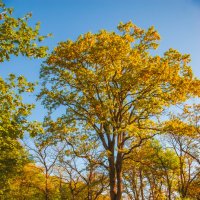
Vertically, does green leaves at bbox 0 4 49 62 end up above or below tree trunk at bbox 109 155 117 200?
above

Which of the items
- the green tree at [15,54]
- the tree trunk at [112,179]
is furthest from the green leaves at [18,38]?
the tree trunk at [112,179]

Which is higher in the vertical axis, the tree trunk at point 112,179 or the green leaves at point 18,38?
the green leaves at point 18,38

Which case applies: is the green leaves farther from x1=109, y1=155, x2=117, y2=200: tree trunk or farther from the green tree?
x1=109, y1=155, x2=117, y2=200: tree trunk

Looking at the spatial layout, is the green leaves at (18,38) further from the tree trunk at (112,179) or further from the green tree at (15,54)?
the tree trunk at (112,179)

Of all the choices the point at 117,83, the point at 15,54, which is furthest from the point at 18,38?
the point at 117,83

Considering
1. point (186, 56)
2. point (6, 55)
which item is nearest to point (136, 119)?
point (186, 56)

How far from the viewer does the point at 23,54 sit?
15844 mm

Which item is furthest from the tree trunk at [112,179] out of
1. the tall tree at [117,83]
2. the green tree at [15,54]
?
the green tree at [15,54]

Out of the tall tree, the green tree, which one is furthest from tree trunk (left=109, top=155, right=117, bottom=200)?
the green tree

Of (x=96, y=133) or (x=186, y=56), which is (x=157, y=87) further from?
(x=96, y=133)

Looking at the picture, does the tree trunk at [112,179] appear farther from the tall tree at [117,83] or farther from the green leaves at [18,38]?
the green leaves at [18,38]

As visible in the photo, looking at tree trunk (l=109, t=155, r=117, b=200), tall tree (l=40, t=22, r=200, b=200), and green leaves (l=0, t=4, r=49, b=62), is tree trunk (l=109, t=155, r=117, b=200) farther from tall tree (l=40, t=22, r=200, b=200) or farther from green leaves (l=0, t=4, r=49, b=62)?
green leaves (l=0, t=4, r=49, b=62)

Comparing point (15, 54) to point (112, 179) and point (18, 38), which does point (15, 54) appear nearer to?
point (18, 38)

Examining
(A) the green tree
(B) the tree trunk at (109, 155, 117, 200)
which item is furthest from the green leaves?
(B) the tree trunk at (109, 155, 117, 200)
